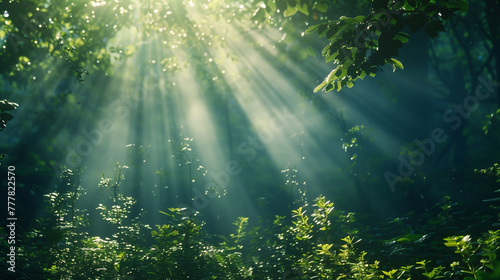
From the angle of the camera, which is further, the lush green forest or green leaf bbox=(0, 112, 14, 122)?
the lush green forest

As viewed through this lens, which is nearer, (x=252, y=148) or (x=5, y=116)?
(x=5, y=116)

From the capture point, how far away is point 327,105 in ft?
29.0

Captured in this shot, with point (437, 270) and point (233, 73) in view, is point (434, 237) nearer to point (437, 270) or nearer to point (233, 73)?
point (437, 270)

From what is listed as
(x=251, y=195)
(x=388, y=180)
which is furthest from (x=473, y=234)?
(x=251, y=195)

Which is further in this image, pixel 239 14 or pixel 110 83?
pixel 110 83

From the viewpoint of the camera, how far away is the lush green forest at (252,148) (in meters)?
3.01

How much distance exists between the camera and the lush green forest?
118 inches

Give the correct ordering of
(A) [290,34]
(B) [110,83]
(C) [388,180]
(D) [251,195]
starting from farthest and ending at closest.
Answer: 1. (B) [110,83]
2. (D) [251,195]
3. (C) [388,180]
4. (A) [290,34]

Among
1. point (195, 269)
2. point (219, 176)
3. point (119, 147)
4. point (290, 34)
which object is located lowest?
point (195, 269)

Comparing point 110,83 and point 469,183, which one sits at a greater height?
point 110,83

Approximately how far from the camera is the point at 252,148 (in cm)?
1650

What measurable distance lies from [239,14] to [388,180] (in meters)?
6.79

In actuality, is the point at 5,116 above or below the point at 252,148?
below

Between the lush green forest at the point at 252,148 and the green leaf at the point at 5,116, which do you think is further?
the lush green forest at the point at 252,148
